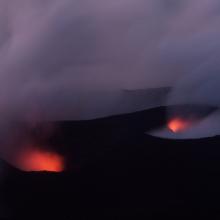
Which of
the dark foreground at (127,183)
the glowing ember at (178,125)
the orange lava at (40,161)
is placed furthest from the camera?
the glowing ember at (178,125)

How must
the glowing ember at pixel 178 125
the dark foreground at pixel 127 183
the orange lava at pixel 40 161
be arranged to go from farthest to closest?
the glowing ember at pixel 178 125, the orange lava at pixel 40 161, the dark foreground at pixel 127 183

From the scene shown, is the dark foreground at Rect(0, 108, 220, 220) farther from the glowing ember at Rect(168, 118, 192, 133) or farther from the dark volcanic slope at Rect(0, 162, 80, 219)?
the glowing ember at Rect(168, 118, 192, 133)

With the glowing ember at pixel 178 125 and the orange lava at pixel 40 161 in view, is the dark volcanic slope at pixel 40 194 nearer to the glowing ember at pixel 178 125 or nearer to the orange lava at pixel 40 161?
the orange lava at pixel 40 161

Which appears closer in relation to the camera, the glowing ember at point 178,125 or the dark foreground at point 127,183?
the dark foreground at point 127,183

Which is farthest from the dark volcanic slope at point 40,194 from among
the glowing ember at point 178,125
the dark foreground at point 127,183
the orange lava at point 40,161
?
the glowing ember at point 178,125

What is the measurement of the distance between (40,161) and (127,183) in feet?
2.30

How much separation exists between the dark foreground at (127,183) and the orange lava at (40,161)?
0.25 feet

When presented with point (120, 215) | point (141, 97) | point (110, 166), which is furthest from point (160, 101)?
point (120, 215)

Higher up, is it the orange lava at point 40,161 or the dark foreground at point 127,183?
the orange lava at point 40,161

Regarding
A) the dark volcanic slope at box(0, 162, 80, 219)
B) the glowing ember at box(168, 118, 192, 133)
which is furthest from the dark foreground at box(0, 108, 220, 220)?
the glowing ember at box(168, 118, 192, 133)

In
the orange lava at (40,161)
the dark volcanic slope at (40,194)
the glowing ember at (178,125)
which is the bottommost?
the dark volcanic slope at (40,194)

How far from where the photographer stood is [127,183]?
2557 millimetres

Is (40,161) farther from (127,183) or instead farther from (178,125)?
(178,125)

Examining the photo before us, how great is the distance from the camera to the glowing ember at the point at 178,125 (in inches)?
117
